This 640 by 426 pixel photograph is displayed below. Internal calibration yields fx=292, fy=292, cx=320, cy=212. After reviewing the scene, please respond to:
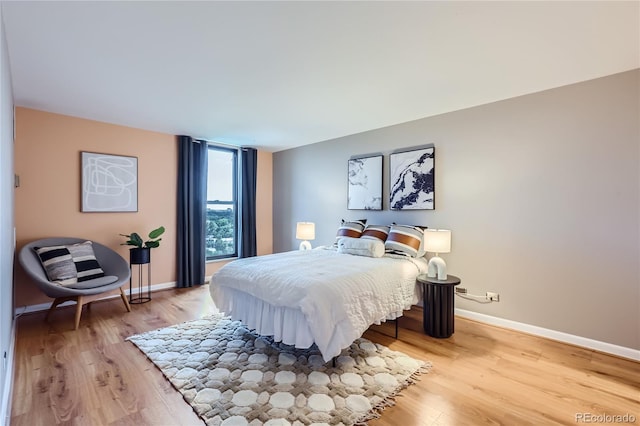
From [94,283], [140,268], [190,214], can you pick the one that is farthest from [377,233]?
[140,268]

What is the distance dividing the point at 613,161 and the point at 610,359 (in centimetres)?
166

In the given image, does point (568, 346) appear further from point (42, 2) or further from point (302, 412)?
point (42, 2)

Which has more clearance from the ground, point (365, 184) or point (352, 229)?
point (365, 184)

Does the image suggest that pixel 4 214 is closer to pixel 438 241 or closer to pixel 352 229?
pixel 352 229

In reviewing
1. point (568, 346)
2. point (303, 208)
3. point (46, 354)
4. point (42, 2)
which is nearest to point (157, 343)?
point (46, 354)

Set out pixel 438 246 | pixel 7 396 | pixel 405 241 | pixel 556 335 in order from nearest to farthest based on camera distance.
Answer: pixel 7 396 < pixel 556 335 < pixel 438 246 < pixel 405 241

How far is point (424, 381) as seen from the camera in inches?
82.6

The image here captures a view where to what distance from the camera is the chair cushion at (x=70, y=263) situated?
3115 millimetres

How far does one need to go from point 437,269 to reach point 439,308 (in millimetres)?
390

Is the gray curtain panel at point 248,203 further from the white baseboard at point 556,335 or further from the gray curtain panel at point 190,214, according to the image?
the white baseboard at point 556,335

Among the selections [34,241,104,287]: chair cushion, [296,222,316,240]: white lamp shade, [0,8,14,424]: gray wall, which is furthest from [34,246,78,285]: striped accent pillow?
[296,222,316,240]: white lamp shade

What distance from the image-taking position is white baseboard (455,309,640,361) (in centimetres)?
244

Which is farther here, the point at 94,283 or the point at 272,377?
the point at 94,283

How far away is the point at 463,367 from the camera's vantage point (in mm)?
2291
